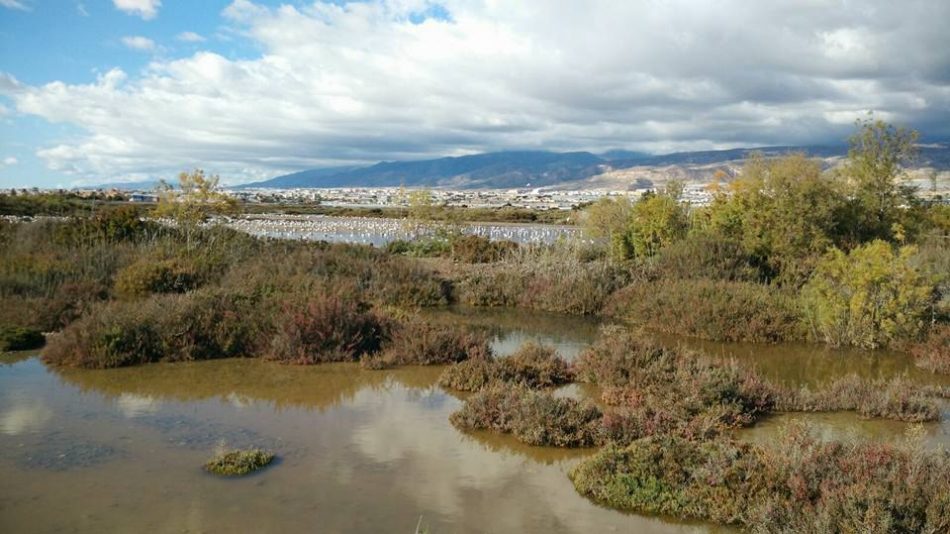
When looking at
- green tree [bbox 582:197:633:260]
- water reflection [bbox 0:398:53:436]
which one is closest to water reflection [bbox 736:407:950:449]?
water reflection [bbox 0:398:53:436]

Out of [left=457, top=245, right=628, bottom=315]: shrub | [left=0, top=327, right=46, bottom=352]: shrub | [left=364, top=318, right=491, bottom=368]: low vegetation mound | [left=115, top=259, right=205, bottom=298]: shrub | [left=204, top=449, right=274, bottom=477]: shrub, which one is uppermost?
[left=115, top=259, right=205, bottom=298]: shrub

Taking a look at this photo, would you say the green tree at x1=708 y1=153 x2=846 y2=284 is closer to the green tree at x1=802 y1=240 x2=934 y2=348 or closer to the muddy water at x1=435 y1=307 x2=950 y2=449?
the green tree at x1=802 y1=240 x2=934 y2=348

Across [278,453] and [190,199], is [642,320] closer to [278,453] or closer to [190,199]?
[278,453]

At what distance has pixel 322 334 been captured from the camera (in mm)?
12820

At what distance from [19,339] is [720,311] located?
13.7 metres

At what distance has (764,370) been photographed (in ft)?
43.9

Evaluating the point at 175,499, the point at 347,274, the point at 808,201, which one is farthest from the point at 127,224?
the point at 808,201

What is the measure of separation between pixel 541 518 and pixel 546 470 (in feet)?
4.24

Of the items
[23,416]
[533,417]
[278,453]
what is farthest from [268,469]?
[23,416]

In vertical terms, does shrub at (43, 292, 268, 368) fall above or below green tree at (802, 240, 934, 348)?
above

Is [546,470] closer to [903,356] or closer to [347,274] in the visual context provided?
[903,356]

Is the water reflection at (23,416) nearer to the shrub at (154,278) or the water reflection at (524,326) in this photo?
the shrub at (154,278)

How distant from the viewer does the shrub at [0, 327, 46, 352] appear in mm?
12945

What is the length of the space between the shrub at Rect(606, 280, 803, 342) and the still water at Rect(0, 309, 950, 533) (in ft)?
10.9
